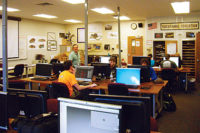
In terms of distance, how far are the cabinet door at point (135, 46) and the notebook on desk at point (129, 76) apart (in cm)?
771

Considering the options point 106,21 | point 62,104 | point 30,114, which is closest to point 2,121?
point 30,114

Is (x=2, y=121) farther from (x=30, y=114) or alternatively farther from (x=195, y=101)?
(x=195, y=101)

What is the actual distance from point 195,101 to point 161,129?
273 centimetres

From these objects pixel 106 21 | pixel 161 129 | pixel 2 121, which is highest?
pixel 106 21

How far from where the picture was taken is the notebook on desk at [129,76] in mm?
5027

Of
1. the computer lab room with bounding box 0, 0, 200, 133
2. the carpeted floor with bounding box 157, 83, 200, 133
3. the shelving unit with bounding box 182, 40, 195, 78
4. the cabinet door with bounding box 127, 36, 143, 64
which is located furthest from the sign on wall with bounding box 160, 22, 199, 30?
the carpeted floor with bounding box 157, 83, 200, 133

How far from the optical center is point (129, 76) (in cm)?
509

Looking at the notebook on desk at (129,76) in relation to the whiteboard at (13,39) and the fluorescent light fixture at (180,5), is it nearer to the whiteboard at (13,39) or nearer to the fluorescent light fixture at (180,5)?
the fluorescent light fixture at (180,5)

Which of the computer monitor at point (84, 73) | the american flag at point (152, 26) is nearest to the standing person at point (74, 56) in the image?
the computer monitor at point (84, 73)

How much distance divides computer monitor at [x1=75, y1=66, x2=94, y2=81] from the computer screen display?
0.93 m

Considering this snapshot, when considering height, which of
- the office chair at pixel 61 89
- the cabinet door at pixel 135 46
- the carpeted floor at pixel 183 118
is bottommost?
the carpeted floor at pixel 183 118

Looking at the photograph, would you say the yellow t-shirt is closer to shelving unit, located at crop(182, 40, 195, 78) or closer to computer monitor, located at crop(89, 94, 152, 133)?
computer monitor, located at crop(89, 94, 152, 133)

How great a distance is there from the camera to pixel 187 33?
1070 centimetres

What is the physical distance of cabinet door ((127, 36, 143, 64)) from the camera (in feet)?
41.4
